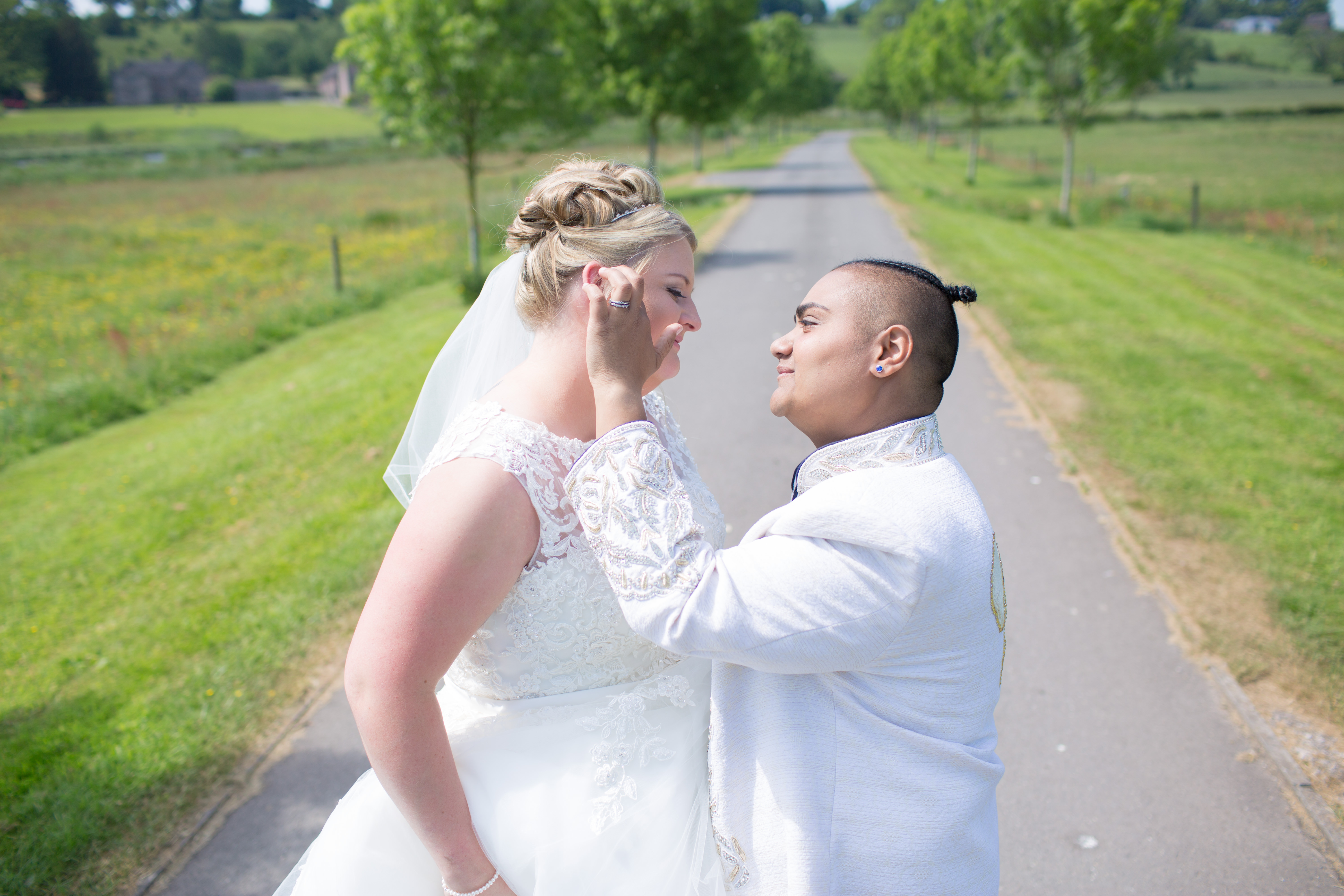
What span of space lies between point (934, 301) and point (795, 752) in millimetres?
867

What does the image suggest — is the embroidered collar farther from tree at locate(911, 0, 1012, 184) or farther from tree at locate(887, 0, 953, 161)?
tree at locate(887, 0, 953, 161)

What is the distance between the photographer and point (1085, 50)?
20531 mm

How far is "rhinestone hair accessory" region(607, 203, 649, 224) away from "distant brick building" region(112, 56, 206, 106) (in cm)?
11383

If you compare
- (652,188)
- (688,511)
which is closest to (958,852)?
(688,511)

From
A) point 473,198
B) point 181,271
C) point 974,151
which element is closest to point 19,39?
point 181,271

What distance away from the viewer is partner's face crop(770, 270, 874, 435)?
5.01 feet

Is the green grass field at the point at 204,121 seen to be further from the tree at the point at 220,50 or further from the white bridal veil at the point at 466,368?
the white bridal veil at the point at 466,368

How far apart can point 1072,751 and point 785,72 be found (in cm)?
6498

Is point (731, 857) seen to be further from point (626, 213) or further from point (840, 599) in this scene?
point (626, 213)

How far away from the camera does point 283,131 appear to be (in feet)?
245

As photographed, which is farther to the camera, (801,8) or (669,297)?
(801,8)

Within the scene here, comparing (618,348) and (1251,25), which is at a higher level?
(1251,25)

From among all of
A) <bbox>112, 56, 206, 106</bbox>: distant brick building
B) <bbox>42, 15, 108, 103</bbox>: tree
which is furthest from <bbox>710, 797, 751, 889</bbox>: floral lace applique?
<bbox>112, 56, 206, 106</bbox>: distant brick building

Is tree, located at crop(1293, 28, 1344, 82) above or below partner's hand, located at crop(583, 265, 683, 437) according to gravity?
above
